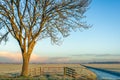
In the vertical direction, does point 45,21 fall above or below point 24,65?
above

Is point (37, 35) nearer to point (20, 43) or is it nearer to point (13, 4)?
point (20, 43)

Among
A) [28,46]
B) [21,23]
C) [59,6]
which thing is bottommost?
[28,46]

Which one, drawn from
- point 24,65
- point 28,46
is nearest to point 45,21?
point 28,46

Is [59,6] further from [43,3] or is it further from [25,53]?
[25,53]

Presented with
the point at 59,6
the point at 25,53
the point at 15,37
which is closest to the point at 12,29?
the point at 15,37

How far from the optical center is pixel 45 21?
130 feet

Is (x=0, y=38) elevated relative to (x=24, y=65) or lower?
elevated

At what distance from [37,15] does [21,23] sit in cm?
241

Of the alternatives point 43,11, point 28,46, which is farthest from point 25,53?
point 43,11

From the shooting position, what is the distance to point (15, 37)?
3931 cm

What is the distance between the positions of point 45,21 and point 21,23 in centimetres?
336

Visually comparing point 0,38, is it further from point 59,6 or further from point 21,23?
point 59,6

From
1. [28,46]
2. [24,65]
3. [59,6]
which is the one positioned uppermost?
[59,6]

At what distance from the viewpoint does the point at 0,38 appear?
40.5 metres
